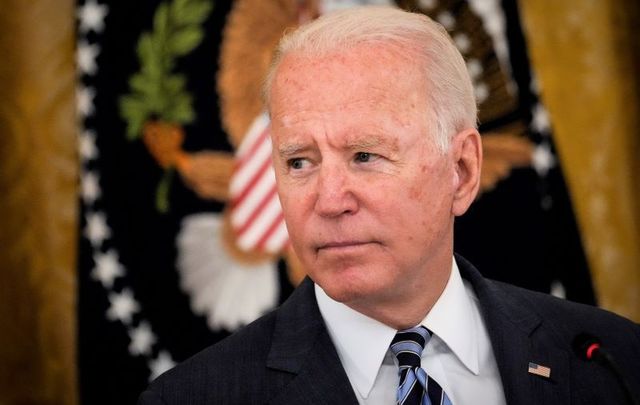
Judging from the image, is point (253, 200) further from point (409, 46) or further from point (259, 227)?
point (409, 46)

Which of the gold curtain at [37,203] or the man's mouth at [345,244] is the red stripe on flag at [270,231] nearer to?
the gold curtain at [37,203]

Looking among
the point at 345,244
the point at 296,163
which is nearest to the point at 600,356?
the point at 345,244

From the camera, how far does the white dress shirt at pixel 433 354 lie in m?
2.12

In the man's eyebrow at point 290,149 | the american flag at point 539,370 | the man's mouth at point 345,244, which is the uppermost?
the man's eyebrow at point 290,149

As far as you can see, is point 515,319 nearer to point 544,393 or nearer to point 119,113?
point 544,393

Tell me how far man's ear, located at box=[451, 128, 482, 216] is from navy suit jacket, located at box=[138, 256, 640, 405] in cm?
32

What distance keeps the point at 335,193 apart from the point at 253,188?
210 centimetres

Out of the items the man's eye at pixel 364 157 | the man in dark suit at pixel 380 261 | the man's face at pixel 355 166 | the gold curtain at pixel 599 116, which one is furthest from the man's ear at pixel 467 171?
the gold curtain at pixel 599 116

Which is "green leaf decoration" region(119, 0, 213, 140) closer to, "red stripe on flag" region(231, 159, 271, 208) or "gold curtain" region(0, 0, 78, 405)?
"gold curtain" region(0, 0, 78, 405)

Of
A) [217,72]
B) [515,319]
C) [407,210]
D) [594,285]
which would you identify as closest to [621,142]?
[594,285]

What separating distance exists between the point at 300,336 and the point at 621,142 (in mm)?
2897

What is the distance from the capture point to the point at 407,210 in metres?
2.00

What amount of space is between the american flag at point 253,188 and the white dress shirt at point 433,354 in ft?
5.72

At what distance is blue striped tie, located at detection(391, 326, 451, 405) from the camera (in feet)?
6.64
